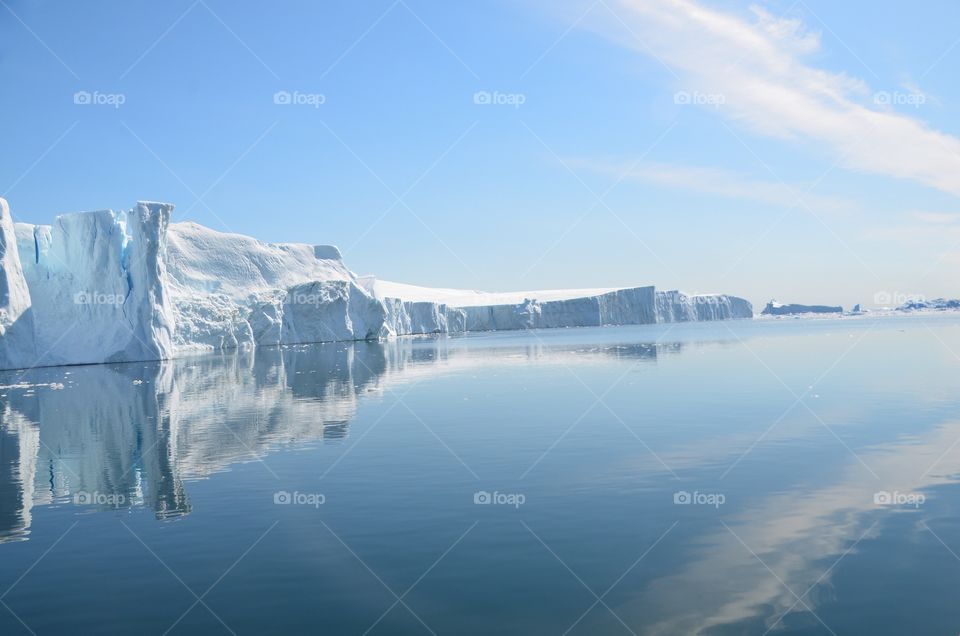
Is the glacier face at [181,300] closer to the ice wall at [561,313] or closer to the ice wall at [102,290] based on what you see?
the ice wall at [102,290]

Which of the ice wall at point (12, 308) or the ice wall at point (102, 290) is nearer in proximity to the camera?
the ice wall at point (12, 308)

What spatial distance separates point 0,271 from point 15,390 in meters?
14.2

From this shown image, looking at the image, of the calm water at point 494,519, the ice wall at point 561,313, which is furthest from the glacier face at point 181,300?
the calm water at point 494,519

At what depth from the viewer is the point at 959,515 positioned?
7.98 m

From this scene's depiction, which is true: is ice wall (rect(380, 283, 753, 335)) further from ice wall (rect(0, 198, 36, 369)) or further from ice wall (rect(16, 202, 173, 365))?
ice wall (rect(0, 198, 36, 369))

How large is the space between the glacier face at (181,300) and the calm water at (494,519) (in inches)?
1084

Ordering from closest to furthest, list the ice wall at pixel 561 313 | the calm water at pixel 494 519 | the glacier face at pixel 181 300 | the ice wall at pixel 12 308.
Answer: the calm water at pixel 494 519, the ice wall at pixel 12 308, the glacier face at pixel 181 300, the ice wall at pixel 561 313

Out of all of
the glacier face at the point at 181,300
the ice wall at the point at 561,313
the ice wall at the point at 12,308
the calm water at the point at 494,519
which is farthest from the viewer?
the ice wall at the point at 561,313

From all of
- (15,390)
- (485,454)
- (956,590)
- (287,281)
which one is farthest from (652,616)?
(287,281)

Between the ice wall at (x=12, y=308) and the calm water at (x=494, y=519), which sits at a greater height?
the ice wall at (x=12, y=308)

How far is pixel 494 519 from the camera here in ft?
27.1

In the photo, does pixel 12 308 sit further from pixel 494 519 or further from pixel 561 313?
pixel 561 313

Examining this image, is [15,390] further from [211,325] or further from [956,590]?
[211,325]

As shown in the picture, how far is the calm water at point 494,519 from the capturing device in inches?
229
